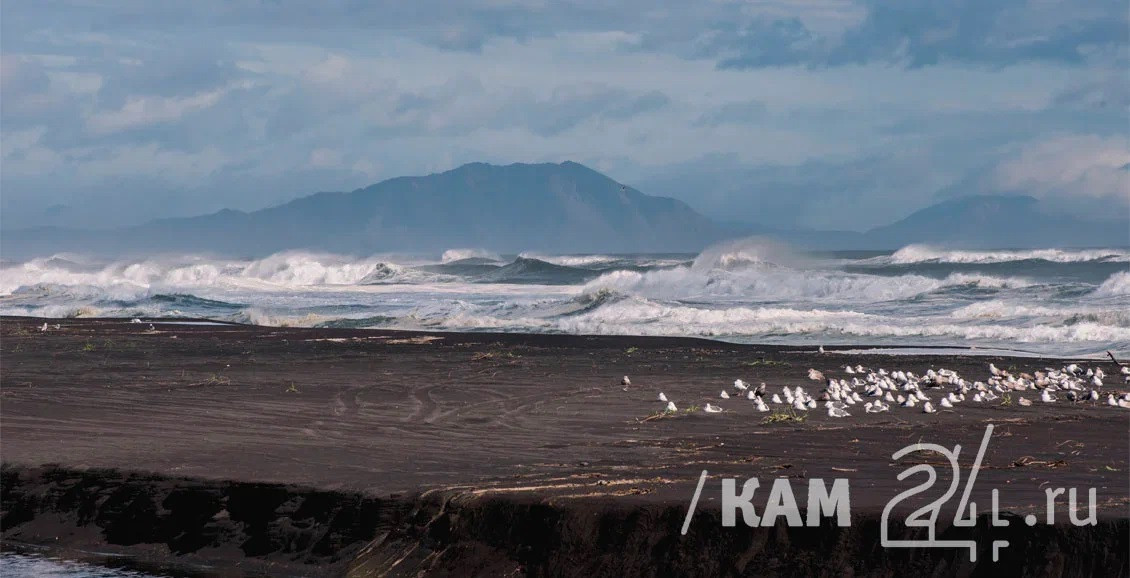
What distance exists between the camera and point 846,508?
641cm

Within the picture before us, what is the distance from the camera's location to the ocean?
20.3 metres

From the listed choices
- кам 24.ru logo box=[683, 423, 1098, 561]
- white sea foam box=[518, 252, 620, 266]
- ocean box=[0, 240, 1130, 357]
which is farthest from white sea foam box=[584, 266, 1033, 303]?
white sea foam box=[518, 252, 620, 266]

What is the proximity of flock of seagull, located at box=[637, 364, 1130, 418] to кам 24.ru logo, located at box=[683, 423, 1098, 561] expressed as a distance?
328 centimetres

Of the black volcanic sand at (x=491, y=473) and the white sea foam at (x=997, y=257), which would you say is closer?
the black volcanic sand at (x=491, y=473)

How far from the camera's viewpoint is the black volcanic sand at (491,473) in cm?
625

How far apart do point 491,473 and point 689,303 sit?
2261 centimetres

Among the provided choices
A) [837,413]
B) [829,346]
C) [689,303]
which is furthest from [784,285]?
[837,413]

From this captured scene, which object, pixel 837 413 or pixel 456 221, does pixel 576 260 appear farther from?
pixel 456 221

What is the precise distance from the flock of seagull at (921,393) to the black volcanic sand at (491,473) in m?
0.23

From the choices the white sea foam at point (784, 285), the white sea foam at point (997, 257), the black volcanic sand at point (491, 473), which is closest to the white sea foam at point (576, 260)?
the white sea foam at point (997, 257)

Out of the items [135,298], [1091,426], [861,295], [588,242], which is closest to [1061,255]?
[861,295]

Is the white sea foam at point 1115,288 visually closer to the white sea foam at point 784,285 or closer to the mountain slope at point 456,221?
the white sea foam at point 784,285

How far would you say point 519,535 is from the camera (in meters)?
6.56

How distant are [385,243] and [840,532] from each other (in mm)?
146222
